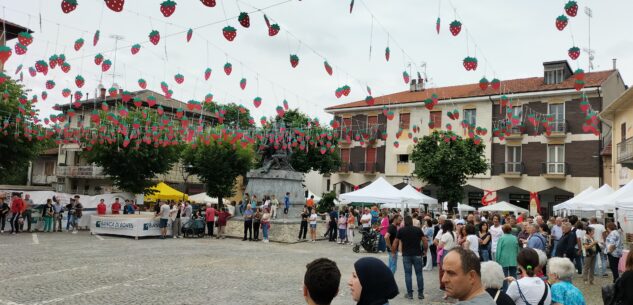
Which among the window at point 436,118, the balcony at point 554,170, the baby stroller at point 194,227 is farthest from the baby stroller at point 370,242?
the window at point 436,118

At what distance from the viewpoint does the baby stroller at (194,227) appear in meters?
19.6

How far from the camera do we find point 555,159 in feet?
106

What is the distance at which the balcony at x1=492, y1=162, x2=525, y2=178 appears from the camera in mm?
32906

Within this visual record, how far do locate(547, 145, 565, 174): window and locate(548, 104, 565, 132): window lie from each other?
51.3 inches

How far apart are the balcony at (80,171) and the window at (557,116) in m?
39.6

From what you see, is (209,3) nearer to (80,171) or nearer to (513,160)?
(513,160)

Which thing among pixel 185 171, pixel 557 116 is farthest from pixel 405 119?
pixel 185 171

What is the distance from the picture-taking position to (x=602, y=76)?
103 ft

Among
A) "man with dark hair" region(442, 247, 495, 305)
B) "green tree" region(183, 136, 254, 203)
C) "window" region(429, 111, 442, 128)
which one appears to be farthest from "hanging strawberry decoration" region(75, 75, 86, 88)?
"window" region(429, 111, 442, 128)

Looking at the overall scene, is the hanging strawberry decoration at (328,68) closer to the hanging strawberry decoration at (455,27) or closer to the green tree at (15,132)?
the hanging strawberry decoration at (455,27)

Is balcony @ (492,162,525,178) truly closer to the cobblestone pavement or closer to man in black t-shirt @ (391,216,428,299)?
the cobblestone pavement

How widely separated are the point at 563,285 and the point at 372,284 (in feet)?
A: 7.71

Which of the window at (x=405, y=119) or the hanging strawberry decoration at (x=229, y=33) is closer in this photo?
the hanging strawberry decoration at (x=229, y=33)

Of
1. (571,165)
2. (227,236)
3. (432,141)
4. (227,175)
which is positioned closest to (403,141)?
(432,141)
